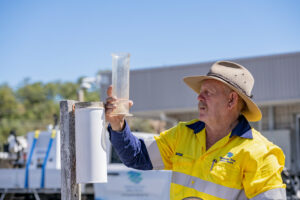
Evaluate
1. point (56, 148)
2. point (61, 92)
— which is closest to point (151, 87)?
point (56, 148)

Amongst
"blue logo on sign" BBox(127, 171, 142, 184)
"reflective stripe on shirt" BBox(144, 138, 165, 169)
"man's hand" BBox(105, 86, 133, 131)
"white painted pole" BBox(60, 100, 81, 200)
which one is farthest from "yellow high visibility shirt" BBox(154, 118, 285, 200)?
"blue logo on sign" BBox(127, 171, 142, 184)

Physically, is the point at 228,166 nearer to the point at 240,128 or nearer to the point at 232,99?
the point at 240,128

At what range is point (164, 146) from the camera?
123 inches

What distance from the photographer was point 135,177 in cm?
801

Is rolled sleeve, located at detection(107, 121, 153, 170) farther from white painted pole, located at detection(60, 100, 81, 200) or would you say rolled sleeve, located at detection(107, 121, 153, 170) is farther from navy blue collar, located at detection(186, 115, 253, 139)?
navy blue collar, located at detection(186, 115, 253, 139)

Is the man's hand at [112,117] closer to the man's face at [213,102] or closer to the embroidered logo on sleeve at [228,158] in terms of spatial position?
the man's face at [213,102]

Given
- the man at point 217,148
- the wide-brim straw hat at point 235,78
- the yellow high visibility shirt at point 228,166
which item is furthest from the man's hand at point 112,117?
the wide-brim straw hat at point 235,78

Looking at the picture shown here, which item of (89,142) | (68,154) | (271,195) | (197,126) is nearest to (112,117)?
(89,142)

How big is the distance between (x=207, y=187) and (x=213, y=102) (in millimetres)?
579

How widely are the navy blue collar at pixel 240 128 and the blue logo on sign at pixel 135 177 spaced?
16.3 feet

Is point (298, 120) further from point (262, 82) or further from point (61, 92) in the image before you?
point (61, 92)

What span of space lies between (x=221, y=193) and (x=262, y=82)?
14.5 metres

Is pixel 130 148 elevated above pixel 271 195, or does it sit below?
above

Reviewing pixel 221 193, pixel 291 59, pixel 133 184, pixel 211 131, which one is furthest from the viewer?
pixel 291 59
